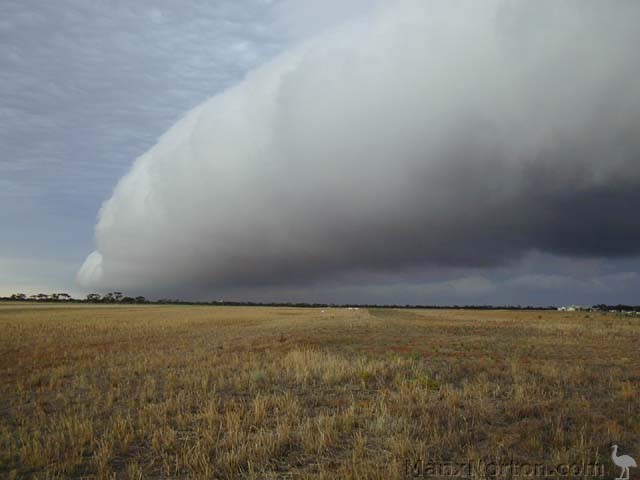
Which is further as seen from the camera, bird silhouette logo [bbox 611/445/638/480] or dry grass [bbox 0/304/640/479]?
dry grass [bbox 0/304/640/479]

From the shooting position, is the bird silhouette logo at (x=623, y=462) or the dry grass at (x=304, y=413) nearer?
the bird silhouette logo at (x=623, y=462)

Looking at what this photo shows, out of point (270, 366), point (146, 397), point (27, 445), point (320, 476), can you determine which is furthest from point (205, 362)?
point (320, 476)

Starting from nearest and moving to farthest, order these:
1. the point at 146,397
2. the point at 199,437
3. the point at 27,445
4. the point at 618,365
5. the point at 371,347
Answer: the point at 27,445 < the point at 199,437 < the point at 146,397 < the point at 618,365 < the point at 371,347

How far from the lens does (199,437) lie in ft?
35.6

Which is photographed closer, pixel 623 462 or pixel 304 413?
pixel 623 462

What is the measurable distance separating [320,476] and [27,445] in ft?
21.8

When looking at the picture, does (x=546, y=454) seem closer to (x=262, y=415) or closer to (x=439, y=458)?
(x=439, y=458)

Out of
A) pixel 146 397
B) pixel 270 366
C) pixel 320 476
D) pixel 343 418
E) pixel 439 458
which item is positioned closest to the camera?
pixel 320 476

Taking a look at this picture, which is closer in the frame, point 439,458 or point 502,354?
point 439,458


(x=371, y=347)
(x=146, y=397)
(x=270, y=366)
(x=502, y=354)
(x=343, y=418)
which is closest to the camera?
(x=343, y=418)

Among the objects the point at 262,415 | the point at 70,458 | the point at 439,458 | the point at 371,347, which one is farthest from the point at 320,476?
the point at 371,347

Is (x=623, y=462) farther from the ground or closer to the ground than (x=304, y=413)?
farther from the ground

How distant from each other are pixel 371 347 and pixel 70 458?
63.5 feet

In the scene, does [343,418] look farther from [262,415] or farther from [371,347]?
[371,347]
